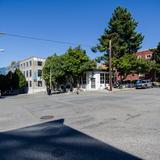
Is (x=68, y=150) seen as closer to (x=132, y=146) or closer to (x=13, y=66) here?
(x=132, y=146)

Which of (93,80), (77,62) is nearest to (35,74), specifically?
(93,80)

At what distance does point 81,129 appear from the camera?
10516 mm

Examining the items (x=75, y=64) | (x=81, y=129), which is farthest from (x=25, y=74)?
(x=81, y=129)

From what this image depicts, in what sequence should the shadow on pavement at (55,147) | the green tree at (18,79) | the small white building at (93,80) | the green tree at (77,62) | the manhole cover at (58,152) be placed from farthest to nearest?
the green tree at (18,79)
the small white building at (93,80)
the green tree at (77,62)
the manhole cover at (58,152)
the shadow on pavement at (55,147)

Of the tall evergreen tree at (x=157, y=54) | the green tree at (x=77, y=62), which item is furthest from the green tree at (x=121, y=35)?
the tall evergreen tree at (x=157, y=54)

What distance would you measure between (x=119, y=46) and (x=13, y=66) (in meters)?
47.1

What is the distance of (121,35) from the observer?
50250 millimetres

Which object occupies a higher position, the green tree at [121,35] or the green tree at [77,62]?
the green tree at [121,35]

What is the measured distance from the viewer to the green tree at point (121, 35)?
48941 millimetres

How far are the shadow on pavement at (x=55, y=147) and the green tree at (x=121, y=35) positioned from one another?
129 ft

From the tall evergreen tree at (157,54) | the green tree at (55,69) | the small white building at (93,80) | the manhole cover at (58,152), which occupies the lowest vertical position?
the manhole cover at (58,152)

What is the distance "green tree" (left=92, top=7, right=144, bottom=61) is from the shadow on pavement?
129 feet

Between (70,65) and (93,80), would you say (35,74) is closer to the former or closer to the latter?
(93,80)

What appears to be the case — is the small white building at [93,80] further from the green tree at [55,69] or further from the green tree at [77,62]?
the green tree at [55,69]
